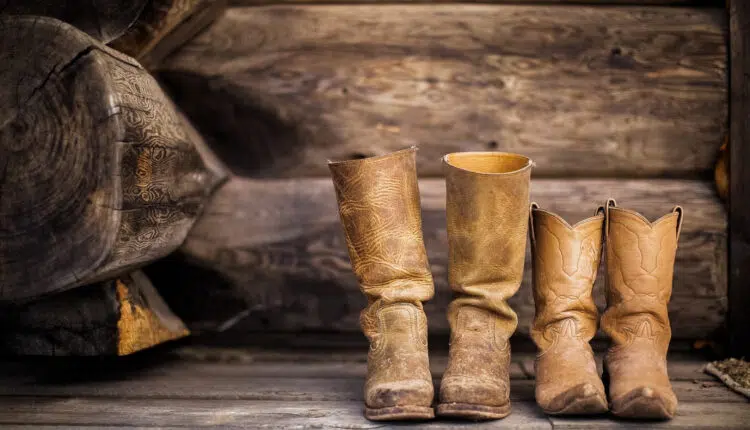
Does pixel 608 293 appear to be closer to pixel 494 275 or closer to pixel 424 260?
pixel 494 275

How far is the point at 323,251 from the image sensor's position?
2.17m

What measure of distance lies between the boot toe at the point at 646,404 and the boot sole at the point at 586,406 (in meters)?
0.03

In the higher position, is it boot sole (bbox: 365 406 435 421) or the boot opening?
the boot opening

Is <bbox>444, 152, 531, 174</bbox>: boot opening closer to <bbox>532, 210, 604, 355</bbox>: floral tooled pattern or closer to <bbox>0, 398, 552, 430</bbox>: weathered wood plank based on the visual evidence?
<bbox>532, 210, 604, 355</bbox>: floral tooled pattern

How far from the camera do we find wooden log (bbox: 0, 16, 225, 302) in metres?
1.64

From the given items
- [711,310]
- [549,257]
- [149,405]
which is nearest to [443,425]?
[549,257]

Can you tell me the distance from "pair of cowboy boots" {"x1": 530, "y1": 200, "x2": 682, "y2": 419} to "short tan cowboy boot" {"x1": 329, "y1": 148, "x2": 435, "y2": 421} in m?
0.28

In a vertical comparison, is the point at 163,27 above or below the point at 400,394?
above

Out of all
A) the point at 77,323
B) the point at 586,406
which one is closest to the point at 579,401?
the point at 586,406

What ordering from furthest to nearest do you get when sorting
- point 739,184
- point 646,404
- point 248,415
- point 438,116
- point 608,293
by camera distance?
point 438,116 < point 739,184 < point 608,293 < point 248,415 < point 646,404

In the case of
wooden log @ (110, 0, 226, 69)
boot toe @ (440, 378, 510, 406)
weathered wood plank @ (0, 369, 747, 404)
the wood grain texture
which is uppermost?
wooden log @ (110, 0, 226, 69)

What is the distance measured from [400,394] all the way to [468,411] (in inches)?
5.8

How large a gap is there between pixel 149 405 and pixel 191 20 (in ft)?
3.61

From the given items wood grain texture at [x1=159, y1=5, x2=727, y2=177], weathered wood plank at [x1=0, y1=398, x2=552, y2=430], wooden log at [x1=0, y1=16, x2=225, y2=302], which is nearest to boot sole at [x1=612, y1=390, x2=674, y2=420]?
weathered wood plank at [x1=0, y1=398, x2=552, y2=430]
